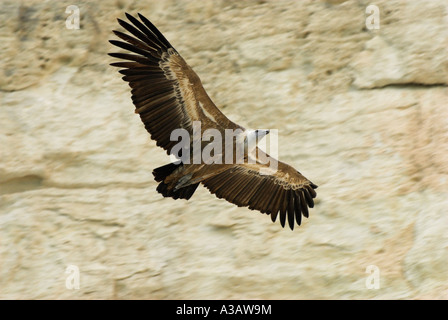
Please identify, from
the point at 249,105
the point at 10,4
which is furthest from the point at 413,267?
the point at 10,4

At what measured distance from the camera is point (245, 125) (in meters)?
9.36

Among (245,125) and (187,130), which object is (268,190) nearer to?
(187,130)

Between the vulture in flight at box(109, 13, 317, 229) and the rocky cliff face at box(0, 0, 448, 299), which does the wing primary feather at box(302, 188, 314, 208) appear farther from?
the rocky cliff face at box(0, 0, 448, 299)

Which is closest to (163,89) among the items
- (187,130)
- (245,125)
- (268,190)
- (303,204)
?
(187,130)

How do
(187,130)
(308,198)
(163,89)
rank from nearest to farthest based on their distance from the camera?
1. (163,89)
2. (187,130)
3. (308,198)

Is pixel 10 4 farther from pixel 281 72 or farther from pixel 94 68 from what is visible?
pixel 281 72

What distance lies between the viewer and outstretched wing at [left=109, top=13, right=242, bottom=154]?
22.5 ft

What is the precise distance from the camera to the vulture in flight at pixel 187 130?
6.87m

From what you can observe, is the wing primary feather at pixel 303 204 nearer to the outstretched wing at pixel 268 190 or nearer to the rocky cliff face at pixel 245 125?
the outstretched wing at pixel 268 190

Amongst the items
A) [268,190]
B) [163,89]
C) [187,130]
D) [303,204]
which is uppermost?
[163,89]

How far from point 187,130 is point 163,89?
0.46m

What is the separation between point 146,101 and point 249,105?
274 cm

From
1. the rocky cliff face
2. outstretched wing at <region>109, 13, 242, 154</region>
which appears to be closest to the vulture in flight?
outstretched wing at <region>109, 13, 242, 154</region>

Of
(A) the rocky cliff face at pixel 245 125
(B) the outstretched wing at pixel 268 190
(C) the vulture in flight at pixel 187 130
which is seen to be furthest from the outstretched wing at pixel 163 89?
(A) the rocky cliff face at pixel 245 125
